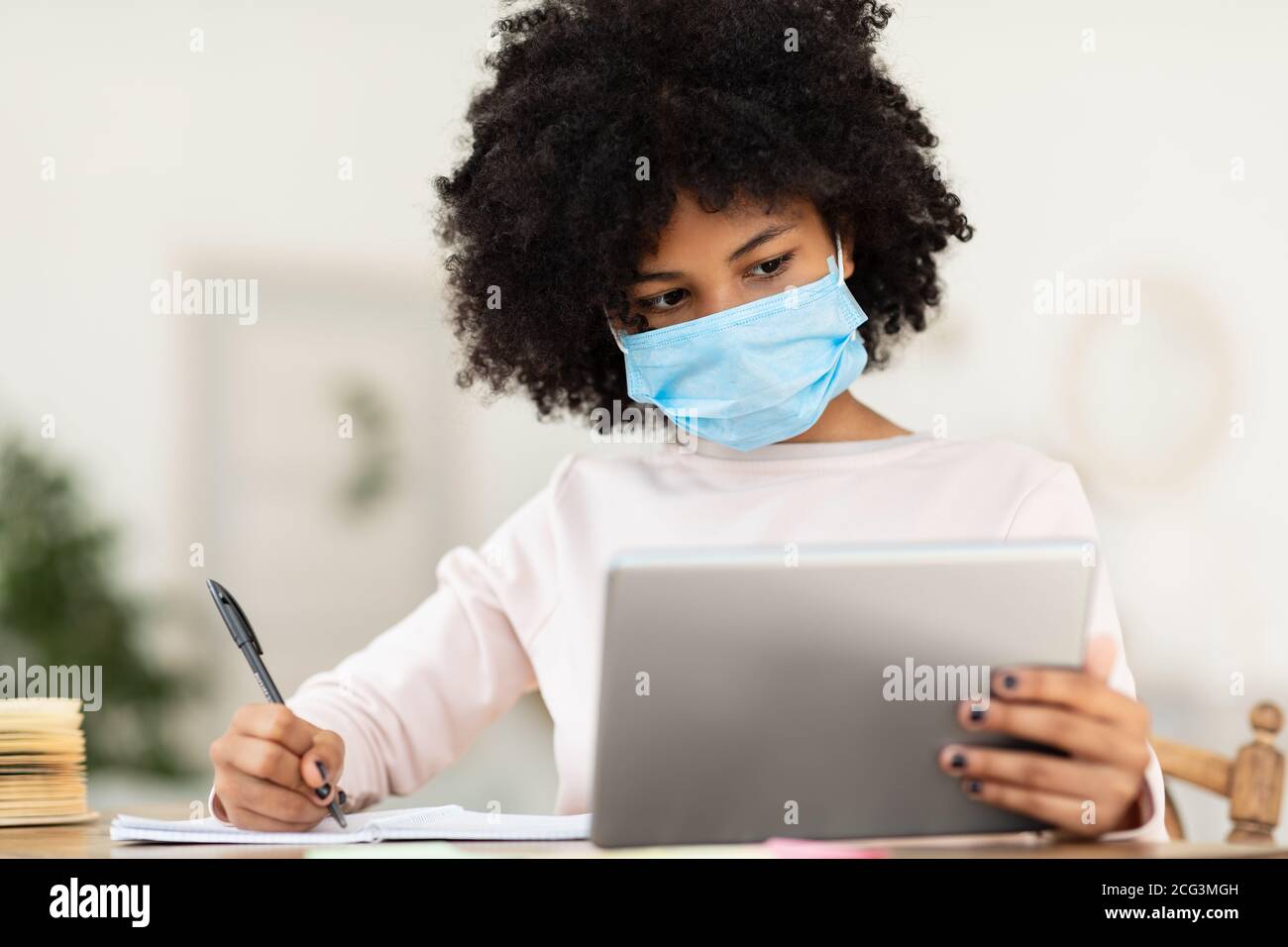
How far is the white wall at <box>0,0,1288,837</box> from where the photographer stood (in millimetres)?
3646

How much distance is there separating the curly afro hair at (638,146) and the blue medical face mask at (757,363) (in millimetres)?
81

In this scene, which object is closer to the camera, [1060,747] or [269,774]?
[1060,747]

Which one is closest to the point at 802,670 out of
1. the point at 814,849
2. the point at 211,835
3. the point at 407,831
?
the point at 814,849

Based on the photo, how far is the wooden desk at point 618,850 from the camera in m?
0.76

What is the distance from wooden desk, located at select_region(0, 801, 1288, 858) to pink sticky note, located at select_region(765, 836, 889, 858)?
11 mm

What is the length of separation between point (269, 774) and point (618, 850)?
41 centimetres

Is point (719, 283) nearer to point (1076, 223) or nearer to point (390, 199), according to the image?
point (1076, 223)

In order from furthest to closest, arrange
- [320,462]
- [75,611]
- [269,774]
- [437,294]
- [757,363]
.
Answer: [320,462], [437,294], [75,611], [757,363], [269,774]

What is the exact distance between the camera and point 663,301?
1.42 meters

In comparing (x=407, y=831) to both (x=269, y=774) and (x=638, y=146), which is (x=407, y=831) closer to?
(x=269, y=774)

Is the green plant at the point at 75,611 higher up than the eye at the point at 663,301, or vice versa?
the eye at the point at 663,301

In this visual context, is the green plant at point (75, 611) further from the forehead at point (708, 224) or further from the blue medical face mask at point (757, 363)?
the forehead at point (708, 224)

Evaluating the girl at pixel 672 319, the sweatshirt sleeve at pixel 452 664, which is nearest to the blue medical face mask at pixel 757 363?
the girl at pixel 672 319

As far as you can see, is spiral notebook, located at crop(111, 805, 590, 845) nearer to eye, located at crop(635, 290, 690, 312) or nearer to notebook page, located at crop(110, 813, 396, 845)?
notebook page, located at crop(110, 813, 396, 845)
